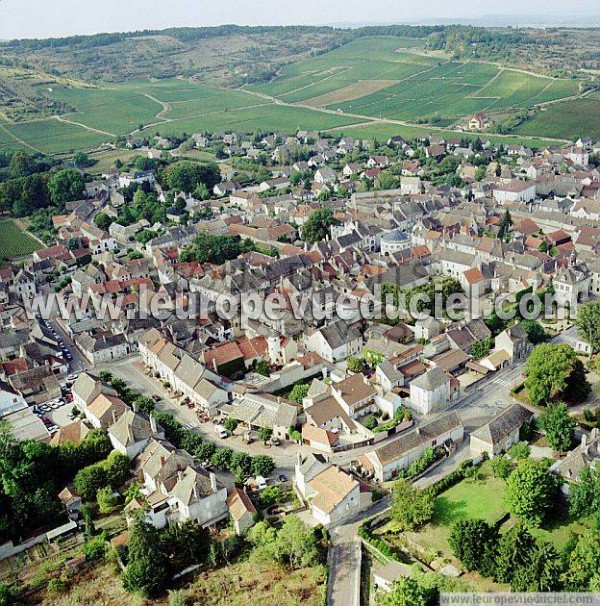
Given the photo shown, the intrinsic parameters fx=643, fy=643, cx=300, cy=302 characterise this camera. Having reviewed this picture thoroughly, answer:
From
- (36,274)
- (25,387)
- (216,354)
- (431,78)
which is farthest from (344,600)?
(431,78)

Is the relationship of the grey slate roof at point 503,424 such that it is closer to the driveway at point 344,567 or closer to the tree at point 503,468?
the tree at point 503,468

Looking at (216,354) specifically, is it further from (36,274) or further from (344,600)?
(36,274)

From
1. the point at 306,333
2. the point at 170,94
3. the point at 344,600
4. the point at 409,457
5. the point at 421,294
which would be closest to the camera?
the point at 344,600

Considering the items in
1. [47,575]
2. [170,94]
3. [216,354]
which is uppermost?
[170,94]

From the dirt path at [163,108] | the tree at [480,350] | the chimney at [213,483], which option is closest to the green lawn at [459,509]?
the chimney at [213,483]

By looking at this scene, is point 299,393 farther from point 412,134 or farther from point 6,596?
point 412,134

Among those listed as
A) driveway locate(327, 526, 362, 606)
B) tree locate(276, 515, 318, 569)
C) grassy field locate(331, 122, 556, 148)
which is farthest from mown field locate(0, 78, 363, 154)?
driveway locate(327, 526, 362, 606)

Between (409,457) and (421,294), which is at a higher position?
(421,294)

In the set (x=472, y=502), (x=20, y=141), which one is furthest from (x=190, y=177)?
(x=472, y=502)
